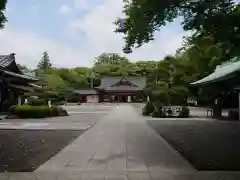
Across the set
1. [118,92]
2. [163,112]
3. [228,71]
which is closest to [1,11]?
[228,71]

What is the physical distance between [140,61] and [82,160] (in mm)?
97749

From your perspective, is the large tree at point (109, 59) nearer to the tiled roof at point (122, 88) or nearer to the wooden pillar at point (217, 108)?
the tiled roof at point (122, 88)

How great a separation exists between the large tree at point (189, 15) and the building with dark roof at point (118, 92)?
76.4 metres

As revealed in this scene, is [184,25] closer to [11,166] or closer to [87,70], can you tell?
[11,166]

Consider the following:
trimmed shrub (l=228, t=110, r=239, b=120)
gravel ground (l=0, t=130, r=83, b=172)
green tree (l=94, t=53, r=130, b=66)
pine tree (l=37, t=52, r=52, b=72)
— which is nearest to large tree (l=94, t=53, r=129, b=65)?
green tree (l=94, t=53, r=130, b=66)

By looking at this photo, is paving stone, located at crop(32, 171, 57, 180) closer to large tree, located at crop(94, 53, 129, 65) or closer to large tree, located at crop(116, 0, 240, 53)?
large tree, located at crop(116, 0, 240, 53)

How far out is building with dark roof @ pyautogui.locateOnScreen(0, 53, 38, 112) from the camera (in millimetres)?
37091

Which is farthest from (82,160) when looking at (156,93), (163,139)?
(156,93)

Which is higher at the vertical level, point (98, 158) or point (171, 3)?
point (171, 3)

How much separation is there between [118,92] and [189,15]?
79.4 metres

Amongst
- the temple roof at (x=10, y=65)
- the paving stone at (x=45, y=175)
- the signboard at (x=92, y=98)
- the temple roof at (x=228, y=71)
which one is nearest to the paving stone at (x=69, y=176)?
the paving stone at (x=45, y=175)

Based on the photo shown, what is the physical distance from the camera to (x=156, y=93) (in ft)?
111

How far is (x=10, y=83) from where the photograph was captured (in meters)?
39.2

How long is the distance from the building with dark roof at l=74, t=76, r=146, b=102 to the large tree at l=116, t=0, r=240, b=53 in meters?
76.4
